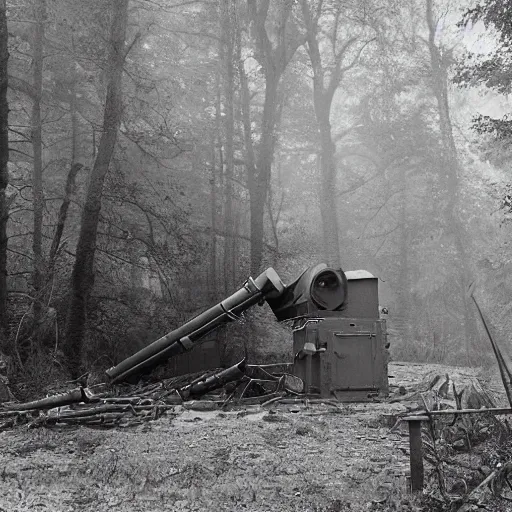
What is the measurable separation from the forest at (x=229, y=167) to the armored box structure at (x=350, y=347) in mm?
2824

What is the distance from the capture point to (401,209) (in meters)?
31.2

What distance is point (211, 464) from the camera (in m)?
6.60

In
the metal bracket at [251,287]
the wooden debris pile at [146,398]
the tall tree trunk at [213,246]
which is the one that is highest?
the tall tree trunk at [213,246]

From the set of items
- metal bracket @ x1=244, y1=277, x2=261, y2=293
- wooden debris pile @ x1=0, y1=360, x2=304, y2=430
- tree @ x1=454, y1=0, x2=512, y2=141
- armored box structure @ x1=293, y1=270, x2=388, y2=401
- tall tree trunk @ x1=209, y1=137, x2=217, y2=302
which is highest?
tree @ x1=454, y1=0, x2=512, y2=141

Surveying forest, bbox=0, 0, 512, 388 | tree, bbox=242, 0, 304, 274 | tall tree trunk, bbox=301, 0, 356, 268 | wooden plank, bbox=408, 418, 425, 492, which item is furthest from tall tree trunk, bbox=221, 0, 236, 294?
wooden plank, bbox=408, 418, 425, 492

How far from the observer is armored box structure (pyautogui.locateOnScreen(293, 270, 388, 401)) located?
10.8m

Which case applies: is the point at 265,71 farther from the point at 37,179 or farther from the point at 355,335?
the point at 355,335

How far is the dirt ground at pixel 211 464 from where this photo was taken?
533cm

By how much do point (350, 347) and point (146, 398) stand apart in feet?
11.8

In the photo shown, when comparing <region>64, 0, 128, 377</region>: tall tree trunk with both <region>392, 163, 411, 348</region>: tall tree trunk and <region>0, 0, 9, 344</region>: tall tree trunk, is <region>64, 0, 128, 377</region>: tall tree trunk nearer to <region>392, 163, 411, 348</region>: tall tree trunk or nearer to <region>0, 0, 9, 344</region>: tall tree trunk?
<region>0, 0, 9, 344</region>: tall tree trunk

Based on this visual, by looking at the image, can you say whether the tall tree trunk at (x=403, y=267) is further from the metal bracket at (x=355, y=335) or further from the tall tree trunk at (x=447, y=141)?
the metal bracket at (x=355, y=335)

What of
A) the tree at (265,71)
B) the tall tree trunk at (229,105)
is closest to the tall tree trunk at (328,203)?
the tree at (265,71)

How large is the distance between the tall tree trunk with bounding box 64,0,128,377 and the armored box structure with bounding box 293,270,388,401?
5.06 metres

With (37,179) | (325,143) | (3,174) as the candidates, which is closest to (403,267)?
(325,143)
